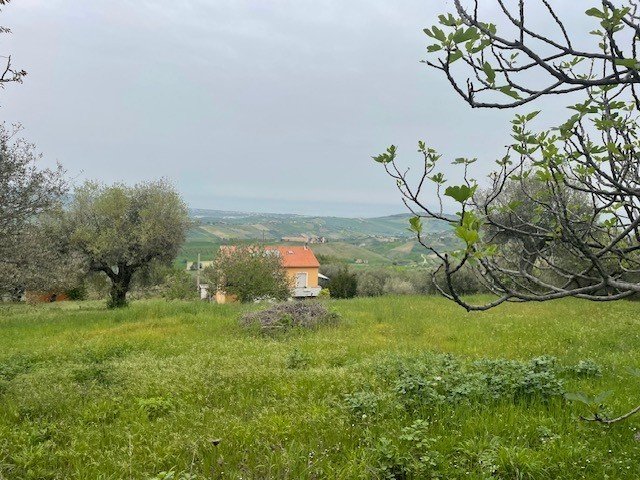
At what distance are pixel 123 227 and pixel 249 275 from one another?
356 inches

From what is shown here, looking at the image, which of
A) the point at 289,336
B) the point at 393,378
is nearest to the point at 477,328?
the point at 289,336

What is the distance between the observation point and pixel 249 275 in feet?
102

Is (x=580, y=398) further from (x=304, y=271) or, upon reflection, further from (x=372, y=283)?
(x=304, y=271)

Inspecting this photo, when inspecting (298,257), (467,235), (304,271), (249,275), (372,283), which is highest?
(467,235)

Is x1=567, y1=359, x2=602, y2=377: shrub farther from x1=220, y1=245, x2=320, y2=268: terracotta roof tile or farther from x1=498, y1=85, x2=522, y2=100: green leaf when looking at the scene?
x1=220, y1=245, x2=320, y2=268: terracotta roof tile

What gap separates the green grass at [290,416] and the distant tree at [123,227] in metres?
13.9

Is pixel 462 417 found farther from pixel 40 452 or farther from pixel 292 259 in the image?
pixel 292 259

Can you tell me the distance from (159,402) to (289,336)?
27.1 feet

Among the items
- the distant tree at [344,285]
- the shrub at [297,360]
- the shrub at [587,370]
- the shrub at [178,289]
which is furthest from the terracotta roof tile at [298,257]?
the shrub at [587,370]

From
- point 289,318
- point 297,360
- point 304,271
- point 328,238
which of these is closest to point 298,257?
point 304,271

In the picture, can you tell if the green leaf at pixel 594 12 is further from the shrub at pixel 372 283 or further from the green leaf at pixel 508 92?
the shrub at pixel 372 283

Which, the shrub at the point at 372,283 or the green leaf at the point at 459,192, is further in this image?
the shrub at the point at 372,283

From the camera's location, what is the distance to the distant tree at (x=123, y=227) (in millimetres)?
25859

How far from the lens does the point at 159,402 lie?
23.1ft
